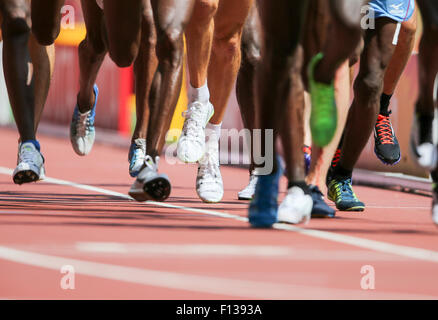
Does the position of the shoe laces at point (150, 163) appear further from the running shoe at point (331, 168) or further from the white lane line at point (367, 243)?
the running shoe at point (331, 168)

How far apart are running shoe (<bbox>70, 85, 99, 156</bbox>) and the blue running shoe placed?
3281 millimetres

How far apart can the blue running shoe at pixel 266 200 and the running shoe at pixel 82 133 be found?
10.8 feet

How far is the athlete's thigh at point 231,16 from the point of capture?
819 centimetres

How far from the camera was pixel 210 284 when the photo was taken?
457 centimetres

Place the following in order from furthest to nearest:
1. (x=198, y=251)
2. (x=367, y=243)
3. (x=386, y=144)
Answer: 1. (x=386, y=144)
2. (x=367, y=243)
3. (x=198, y=251)

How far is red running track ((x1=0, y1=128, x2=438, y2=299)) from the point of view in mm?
4477

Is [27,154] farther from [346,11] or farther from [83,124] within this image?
[346,11]

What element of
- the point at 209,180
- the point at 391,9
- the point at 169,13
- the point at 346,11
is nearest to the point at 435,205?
the point at 346,11

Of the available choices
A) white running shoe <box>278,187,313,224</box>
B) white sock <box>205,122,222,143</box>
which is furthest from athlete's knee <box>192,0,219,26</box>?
white running shoe <box>278,187,313,224</box>

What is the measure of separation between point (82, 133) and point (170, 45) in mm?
2397

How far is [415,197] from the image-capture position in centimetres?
1005

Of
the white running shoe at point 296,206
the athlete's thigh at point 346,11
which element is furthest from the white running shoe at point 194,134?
the athlete's thigh at point 346,11

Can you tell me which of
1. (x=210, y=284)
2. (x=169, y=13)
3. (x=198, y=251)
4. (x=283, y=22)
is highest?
(x=169, y=13)

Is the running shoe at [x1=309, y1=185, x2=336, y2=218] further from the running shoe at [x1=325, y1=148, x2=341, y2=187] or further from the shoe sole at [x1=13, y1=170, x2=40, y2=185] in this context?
the shoe sole at [x1=13, y1=170, x2=40, y2=185]
